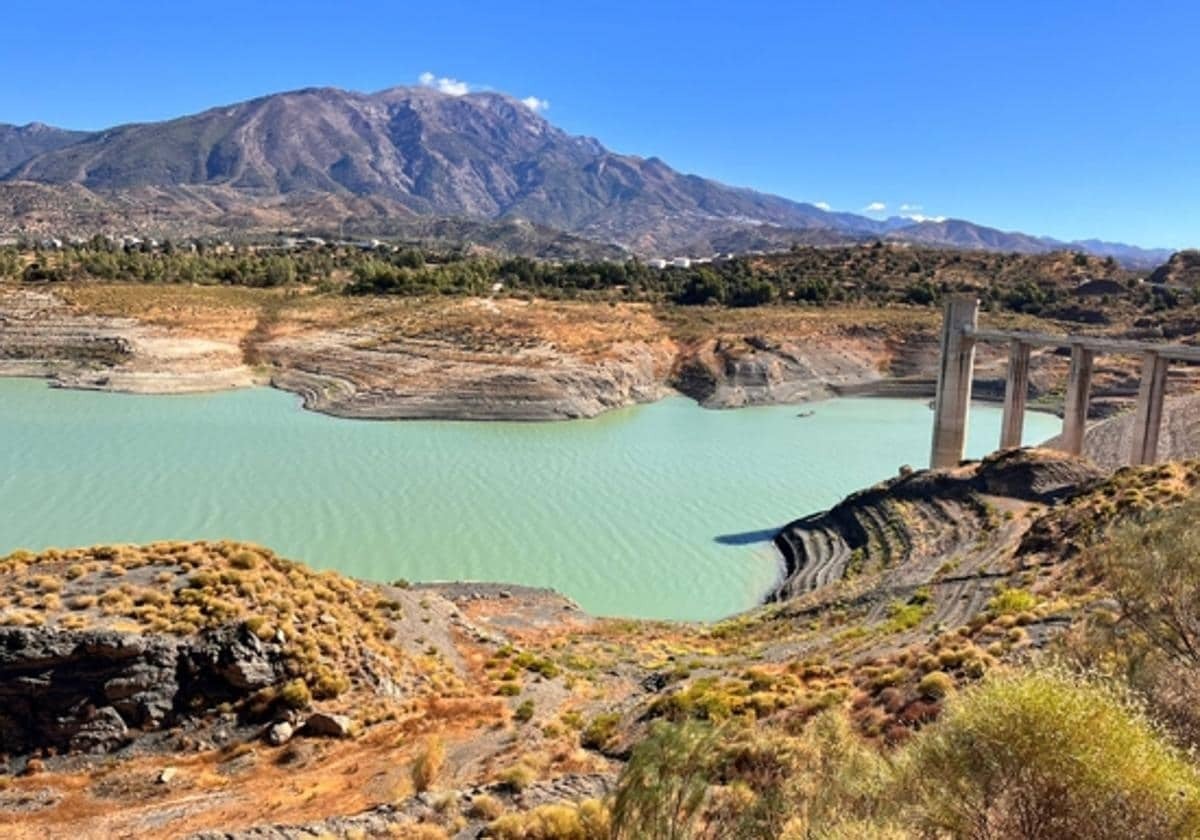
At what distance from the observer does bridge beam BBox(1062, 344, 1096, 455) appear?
33.6 meters

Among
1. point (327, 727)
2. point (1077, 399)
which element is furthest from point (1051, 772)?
point (1077, 399)

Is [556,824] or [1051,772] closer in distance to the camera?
[1051,772]

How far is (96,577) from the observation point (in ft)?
47.3

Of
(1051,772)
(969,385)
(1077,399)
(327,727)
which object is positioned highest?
(969,385)

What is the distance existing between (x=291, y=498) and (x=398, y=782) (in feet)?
74.6

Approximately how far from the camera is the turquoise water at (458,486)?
87.6 feet

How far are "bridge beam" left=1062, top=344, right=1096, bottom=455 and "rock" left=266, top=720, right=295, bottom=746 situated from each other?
101 feet

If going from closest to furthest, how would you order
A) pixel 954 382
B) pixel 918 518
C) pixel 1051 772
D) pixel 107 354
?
pixel 1051 772
pixel 918 518
pixel 954 382
pixel 107 354

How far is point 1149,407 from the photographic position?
30719 mm

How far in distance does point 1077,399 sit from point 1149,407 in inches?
131

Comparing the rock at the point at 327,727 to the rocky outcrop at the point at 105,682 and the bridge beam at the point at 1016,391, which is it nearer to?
the rocky outcrop at the point at 105,682

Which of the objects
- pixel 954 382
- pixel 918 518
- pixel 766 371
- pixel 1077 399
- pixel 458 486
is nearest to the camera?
pixel 918 518

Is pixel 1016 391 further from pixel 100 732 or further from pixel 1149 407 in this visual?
pixel 100 732

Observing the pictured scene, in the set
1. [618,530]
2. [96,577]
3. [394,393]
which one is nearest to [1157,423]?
[618,530]
